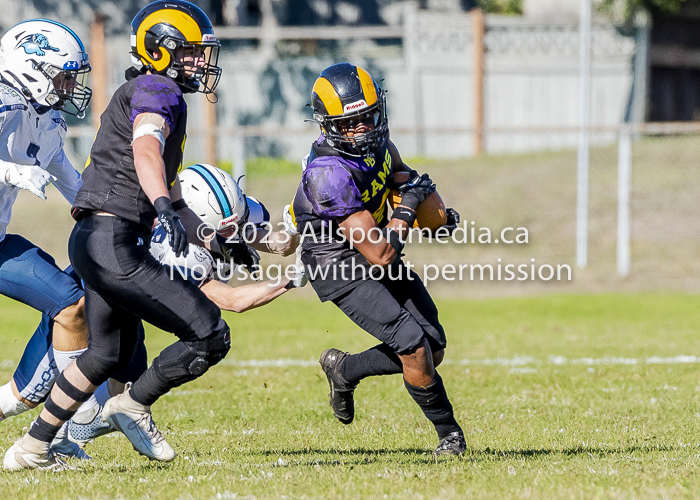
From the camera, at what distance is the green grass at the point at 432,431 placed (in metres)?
3.78

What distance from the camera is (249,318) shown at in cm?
1128

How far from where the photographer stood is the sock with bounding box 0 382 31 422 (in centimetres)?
476

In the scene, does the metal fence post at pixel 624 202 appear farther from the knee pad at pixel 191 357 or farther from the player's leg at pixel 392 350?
the knee pad at pixel 191 357

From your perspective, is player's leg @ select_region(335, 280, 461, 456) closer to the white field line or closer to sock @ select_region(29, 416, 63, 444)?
sock @ select_region(29, 416, 63, 444)

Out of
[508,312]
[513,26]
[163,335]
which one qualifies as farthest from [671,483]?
[513,26]

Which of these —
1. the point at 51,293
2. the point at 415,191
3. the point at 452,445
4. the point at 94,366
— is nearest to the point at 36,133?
the point at 51,293

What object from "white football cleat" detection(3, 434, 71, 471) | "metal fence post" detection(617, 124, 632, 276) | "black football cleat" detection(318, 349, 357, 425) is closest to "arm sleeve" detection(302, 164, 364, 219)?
"black football cleat" detection(318, 349, 357, 425)

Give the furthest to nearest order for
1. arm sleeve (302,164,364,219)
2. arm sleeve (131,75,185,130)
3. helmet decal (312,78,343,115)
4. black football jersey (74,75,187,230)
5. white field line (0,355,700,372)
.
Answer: white field line (0,355,700,372) → helmet decal (312,78,343,115) → arm sleeve (302,164,364,219) → black football jersey (74,75,187,230) → arm sleeve (131,75,185,130)

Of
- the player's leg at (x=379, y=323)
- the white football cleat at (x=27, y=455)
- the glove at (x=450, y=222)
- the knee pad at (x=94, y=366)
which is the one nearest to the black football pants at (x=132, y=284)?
the knee pad at (x=94, y=366)

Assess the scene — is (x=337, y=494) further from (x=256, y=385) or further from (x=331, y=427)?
(x=256, y=385)

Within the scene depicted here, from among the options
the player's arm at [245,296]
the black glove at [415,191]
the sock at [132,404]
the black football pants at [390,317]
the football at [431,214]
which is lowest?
the sock at [132,404]

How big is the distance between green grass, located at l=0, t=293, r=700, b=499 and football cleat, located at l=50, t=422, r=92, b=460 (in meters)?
0.11

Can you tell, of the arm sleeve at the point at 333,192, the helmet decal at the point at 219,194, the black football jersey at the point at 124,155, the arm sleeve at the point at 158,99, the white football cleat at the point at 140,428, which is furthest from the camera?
the helmet decal at the point at 219,194

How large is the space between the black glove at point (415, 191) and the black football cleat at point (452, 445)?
1.17m
